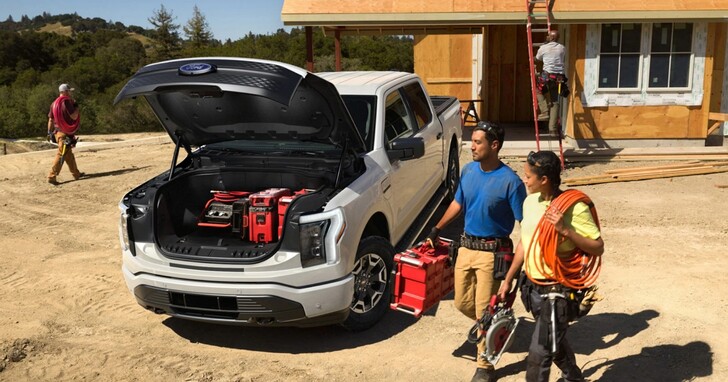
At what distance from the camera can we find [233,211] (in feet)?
18.7

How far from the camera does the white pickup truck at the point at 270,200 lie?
5012 millimetres

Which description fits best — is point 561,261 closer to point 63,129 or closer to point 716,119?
point 716,119

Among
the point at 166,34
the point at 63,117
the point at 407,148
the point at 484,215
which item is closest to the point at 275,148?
the point at 407,148

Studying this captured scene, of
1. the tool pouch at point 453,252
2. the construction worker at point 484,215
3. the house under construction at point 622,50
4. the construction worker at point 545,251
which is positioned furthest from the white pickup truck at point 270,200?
the house under construction at point 622,50

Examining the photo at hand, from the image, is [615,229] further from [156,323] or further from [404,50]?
[404,50]

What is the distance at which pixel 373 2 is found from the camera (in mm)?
12930

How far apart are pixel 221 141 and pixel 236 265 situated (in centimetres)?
172

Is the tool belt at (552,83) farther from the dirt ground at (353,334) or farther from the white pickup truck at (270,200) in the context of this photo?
the white pickup truck at (270,200)

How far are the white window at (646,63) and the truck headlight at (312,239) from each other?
9.50 m

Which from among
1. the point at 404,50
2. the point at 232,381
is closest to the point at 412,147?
the point at 232,381

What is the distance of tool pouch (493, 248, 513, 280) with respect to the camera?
457cm

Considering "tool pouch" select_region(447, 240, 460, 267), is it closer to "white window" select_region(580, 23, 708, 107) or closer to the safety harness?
"white window" select_region(580, 23, 708, 107)

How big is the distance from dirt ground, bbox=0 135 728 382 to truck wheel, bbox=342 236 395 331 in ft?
0.61

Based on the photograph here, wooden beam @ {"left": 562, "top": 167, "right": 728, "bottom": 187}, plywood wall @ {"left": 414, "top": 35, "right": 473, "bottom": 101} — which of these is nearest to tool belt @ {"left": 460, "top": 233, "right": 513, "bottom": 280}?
wooden beam @ {"left": 562, "top": 167, "right": 728, "bottom": 187}
